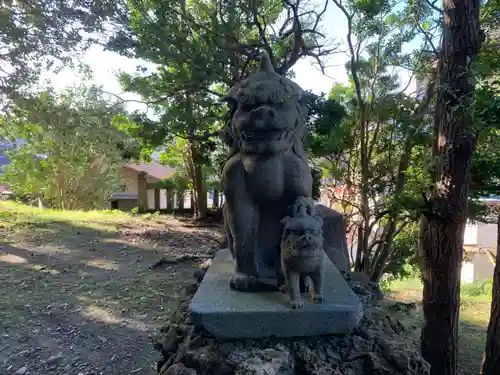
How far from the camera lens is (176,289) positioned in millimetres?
5027

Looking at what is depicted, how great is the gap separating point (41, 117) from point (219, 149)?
278cm

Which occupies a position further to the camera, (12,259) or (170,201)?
(170,201)

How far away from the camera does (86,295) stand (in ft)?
15.4

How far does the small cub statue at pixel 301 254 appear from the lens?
1693 mm

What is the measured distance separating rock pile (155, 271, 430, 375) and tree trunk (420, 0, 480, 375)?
5.73 feet

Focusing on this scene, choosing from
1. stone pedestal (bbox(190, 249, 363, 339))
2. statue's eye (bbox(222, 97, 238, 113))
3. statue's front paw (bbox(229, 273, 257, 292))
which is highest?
statue's eye (bbox(222, 97, 238, 113))

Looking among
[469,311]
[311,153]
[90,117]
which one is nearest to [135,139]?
[90,117]

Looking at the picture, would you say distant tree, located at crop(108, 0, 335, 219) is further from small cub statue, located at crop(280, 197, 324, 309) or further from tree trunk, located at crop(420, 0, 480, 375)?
small cub statue, located at crop(280, 197, 324, 309)

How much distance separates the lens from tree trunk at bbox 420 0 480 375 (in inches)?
119

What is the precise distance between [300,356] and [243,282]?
0.47m

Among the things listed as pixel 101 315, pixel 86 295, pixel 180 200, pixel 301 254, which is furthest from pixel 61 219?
pixel 301 254

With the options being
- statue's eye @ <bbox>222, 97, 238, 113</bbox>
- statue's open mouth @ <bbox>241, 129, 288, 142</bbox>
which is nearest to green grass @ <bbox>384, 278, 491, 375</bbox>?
statue's open mouth @ <bbox>241, 129, 288, 142</bbox>

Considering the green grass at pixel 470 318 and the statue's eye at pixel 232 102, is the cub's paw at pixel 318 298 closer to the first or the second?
the statue's eye at pixel 232 102

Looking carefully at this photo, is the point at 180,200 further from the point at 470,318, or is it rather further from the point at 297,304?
the point at 297,304
